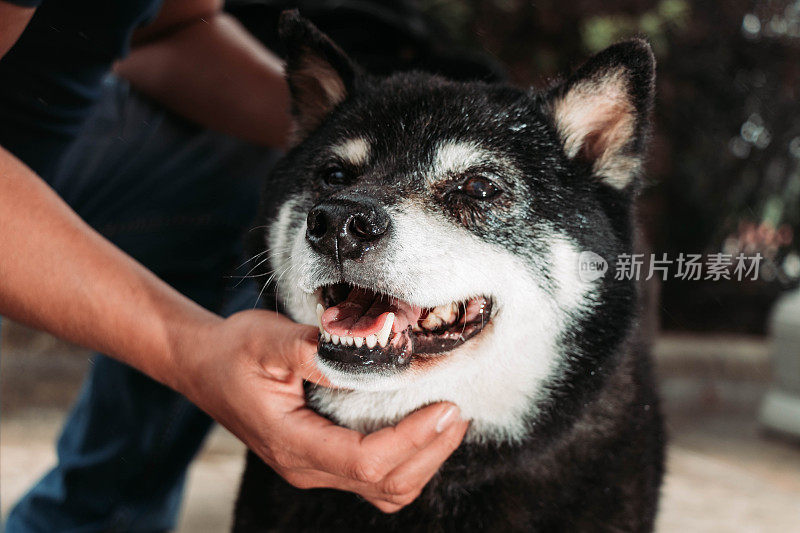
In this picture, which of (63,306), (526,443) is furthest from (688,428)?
(63,306)

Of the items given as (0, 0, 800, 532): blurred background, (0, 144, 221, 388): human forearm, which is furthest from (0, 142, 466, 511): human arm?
(0, 0, 800, 532): blurred background

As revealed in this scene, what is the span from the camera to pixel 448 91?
1.67 metres

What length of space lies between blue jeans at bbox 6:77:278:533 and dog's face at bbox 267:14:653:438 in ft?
2.37

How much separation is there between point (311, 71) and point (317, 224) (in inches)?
24.0

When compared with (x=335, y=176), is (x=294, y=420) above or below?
below

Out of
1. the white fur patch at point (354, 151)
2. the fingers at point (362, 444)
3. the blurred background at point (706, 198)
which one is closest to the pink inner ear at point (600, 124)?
the white fur patch at point (354, 151)

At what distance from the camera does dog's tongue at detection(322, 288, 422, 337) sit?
1.35 m

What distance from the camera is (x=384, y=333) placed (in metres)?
1.35

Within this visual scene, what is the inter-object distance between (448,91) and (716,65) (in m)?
3.86

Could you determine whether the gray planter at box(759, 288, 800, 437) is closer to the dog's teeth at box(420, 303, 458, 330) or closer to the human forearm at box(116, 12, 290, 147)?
the human forearm at box(116, 12, 290, 147)

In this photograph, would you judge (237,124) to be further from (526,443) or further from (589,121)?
(526,443)

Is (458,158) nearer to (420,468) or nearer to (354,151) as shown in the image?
(354,151)

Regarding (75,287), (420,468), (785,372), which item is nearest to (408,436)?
(420,468)

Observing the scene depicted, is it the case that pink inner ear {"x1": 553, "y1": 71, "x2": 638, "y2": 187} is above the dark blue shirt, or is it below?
above
